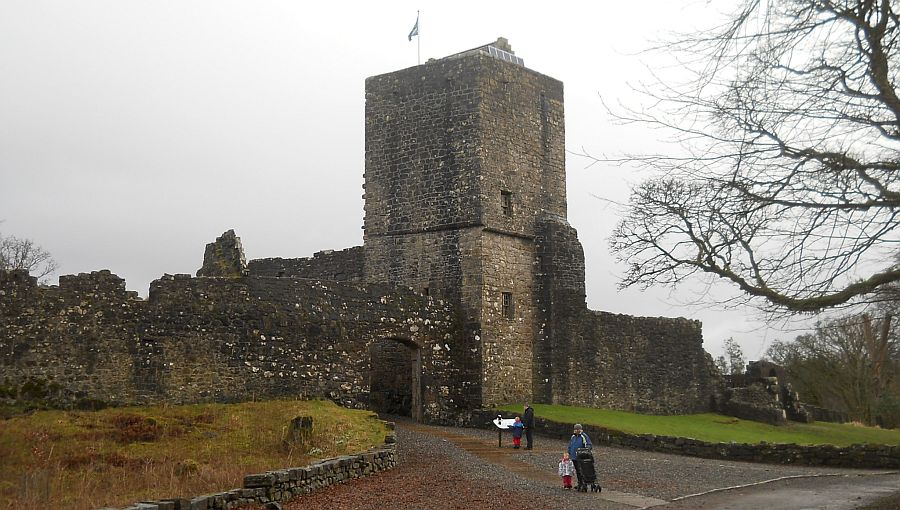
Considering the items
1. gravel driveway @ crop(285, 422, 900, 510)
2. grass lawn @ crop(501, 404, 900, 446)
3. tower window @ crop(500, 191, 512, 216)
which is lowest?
A: gravel driveway @ crop(285, 422, 900, 510)

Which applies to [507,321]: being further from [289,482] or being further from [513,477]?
[289,482]

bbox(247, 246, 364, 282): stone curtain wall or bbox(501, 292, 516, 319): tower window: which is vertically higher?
bbox(247, 246, 364, 282): stone curtain wall

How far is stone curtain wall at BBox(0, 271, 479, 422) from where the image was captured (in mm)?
18219

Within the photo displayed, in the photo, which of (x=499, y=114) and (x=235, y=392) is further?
(x=499, y=114)

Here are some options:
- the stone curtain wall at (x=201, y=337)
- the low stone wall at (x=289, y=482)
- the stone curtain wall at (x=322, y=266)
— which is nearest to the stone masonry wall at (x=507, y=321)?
the stone curtain wall at (x=201, y=337)

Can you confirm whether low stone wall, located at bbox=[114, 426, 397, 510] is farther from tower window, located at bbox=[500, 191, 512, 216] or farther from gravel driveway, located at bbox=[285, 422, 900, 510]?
tower window, located at bbox=[500, 191, 512, 216]

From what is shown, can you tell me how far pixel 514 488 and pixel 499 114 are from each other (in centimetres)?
1399

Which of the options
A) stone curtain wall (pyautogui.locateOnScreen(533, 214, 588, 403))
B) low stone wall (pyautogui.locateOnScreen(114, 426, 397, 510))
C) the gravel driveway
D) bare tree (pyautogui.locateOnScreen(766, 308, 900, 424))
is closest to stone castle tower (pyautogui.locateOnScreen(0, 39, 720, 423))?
stone curtain wall (pyautogui.locateOnScreen(533, 214, 588, 403))

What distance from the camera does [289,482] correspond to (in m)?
13.4

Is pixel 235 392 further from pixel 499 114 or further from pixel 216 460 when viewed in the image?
pixel 499 114

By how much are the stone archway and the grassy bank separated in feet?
18.8

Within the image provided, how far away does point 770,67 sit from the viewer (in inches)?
427

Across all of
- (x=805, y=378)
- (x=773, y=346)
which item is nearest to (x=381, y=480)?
(x=805, y=378)

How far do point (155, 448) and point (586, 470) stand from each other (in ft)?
24.8
